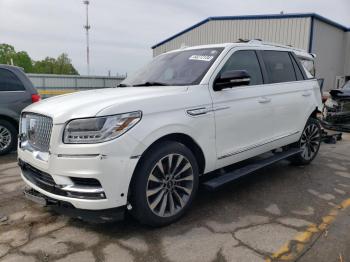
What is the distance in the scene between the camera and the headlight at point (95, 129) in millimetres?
2754

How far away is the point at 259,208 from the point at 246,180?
1.04 metres

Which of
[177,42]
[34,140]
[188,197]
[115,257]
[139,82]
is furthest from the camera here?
[177,42]

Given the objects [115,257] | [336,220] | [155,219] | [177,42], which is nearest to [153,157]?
[155,219]

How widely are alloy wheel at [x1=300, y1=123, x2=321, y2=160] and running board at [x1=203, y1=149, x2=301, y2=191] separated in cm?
54

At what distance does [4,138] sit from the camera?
6691 millimetres

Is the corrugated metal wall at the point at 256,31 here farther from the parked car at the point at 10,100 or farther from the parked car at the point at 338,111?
the parked car at the point at 10,100

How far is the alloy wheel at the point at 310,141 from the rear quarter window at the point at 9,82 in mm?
5578

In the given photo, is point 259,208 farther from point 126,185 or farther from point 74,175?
point 74,175

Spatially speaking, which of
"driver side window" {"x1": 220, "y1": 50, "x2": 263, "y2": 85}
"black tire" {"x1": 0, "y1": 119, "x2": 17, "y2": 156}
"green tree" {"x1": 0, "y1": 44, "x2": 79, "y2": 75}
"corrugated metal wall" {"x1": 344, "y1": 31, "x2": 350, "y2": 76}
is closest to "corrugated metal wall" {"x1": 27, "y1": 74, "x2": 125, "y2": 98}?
"black tire" {"x1": 0, "y1": 119, "x2": 17, "y2": 156}

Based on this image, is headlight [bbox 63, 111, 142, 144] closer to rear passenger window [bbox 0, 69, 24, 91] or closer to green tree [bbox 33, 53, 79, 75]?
rear passenger window [bbox 0, 69, 24, 91]

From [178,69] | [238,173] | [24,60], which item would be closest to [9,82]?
[178,69]

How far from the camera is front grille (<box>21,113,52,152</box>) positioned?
9.83ft

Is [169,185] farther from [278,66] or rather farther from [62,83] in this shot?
[62,83]

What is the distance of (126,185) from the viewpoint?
2840 millimetres
